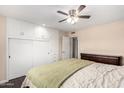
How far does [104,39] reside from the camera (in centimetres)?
415

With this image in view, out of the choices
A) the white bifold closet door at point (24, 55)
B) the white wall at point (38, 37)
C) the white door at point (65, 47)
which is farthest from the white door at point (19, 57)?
the white door at point (65, 47)

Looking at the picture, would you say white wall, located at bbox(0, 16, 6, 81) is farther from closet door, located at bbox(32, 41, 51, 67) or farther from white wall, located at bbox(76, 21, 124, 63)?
white wall, located at bbox(76, 21, 124, 63)

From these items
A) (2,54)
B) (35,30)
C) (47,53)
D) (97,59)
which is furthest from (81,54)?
(2,54)

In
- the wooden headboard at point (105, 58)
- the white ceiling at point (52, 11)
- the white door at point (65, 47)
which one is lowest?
the wooden headboard at point (105, 58)

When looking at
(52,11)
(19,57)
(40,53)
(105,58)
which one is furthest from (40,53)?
(105,58)

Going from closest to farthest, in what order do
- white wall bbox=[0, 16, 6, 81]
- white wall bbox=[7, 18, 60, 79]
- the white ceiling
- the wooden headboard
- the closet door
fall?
the white ceiling
white wall bbox=[0, 16, 6, 81]
the wooden headboard
white wall bbox=[7, 18, 60, 79]
the closet door

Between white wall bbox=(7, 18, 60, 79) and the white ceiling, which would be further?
white wall bbox=(7, 18, 60, 79)

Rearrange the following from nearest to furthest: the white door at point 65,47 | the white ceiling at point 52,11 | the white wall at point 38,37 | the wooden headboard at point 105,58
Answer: the white ceiling at point 52,11, the wooden headboard at point 105,58, the white wall at point 38,37, the white door at point 65,47

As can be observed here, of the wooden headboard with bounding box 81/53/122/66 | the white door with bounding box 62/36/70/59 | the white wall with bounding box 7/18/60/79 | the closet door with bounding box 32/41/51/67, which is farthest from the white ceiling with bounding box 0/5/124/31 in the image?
the white door with bounding box 62/36/70/59

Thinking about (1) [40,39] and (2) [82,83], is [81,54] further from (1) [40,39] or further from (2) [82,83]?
(2) [82,83]

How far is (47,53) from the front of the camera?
5.01 meters

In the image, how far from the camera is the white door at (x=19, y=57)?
3.62m

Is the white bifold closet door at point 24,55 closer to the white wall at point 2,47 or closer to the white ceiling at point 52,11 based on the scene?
the white wall at point 2,47

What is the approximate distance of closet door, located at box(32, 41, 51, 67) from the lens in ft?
14.6
